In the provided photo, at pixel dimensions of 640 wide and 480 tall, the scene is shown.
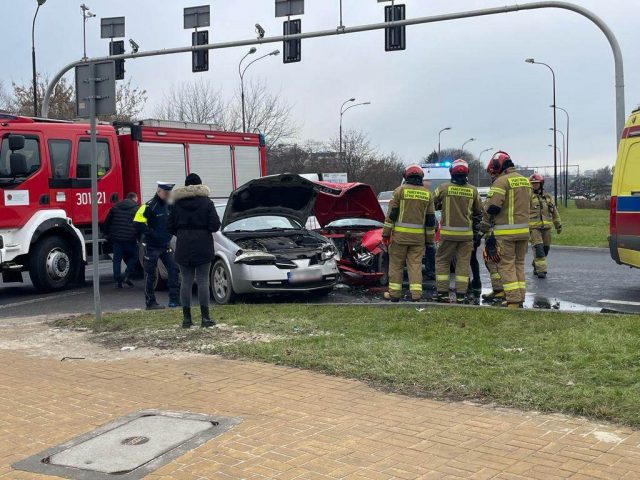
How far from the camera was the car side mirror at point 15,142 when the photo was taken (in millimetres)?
11789

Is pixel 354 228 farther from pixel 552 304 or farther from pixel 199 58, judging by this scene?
pixel 199 58

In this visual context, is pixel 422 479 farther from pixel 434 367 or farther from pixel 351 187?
pixel 351 187

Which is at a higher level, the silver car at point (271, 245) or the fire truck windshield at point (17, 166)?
the fire truck windshield at point (17, 166)

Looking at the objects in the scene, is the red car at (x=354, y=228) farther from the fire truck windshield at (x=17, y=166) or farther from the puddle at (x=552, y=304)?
the fire truck windshield at (x=17, y=166)

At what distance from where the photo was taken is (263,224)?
36.1ft

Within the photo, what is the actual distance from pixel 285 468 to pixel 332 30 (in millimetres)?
16892

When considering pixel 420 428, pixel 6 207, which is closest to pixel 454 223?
pixel 420 428

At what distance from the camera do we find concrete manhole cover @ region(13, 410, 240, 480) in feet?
13.8

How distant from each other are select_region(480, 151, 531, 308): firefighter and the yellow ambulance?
212 centimetres

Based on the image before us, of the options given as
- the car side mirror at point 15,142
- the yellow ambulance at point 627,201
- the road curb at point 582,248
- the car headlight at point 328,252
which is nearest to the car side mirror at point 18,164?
the car side mirror at point 15,142

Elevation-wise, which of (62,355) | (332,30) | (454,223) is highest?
(332,30)

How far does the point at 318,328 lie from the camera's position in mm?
7863

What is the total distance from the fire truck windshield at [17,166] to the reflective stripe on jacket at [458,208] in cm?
715

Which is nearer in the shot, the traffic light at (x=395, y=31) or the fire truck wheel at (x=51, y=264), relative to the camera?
the fire truck wheel at (x=51, y=264)
